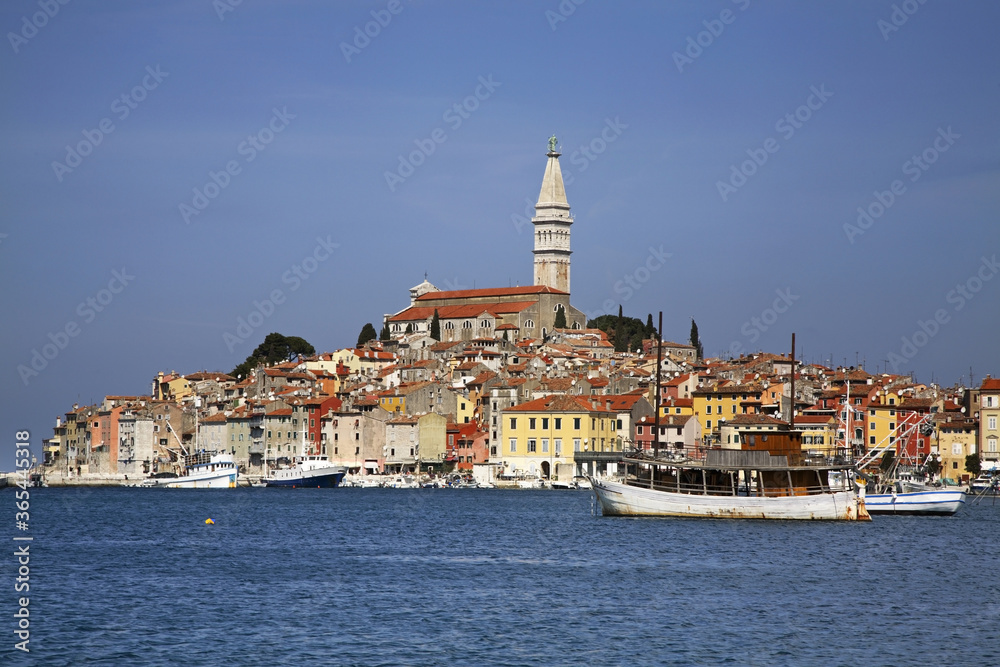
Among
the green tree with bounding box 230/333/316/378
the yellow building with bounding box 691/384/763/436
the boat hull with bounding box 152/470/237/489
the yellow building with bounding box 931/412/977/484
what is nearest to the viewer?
the yellow building with bounding box 931/412/977/484

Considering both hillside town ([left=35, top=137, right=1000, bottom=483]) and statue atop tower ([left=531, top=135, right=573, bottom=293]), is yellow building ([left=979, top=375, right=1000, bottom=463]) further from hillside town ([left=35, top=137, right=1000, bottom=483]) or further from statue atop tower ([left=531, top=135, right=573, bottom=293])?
statue atop tower ([left=531, top=135, right=573, bottom=293])

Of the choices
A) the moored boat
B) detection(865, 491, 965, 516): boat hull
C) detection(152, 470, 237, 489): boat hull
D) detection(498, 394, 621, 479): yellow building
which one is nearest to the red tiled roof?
detection(498, 394, 621, 479): yellow building

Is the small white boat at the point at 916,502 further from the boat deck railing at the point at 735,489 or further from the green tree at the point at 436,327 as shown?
the green tree at the point at 436,327

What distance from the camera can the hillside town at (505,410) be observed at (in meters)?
81.9

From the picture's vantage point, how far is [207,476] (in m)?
89.1

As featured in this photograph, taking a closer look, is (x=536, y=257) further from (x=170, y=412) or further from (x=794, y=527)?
(x=794, y=527)

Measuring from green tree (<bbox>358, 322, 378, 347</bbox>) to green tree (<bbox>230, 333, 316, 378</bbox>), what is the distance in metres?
4.27

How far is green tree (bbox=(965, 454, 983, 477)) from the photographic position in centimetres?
7856

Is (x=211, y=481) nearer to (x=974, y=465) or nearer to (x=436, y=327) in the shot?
(x=974, y=465)

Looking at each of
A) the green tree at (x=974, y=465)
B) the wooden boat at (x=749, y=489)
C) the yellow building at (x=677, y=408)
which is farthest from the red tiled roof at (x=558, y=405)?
the wooden boat at (x=749, y=489)

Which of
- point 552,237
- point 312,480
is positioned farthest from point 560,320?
point 312,480

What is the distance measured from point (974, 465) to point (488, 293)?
65768 millimetres

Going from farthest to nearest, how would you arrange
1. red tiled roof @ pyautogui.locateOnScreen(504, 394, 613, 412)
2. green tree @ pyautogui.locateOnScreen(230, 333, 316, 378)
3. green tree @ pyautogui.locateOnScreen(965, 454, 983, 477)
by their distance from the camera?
green tree @ pyautogui.locateOnScreen(230, 333, 316, 378) < red tiled roof @ pyautogui.locateOnScreen(504, 394, 613, 412) < green tree @ pyautogui.locateOnScreen(965, 454, 983, 477)

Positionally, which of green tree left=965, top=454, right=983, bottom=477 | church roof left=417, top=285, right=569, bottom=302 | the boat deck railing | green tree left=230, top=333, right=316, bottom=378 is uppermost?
church roof left=417, top=285, right=569, bottom=302
